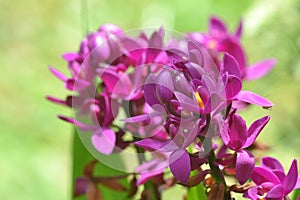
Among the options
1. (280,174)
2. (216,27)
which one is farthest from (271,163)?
(216,27)

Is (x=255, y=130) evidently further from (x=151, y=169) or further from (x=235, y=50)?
(x=235, y=50)

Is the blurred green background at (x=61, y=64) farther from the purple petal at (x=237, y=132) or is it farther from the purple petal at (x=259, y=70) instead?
the purple petal at (x=237, y=132)

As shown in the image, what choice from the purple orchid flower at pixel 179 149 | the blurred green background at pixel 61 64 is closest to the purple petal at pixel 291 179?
the purple orchid flower at pixel 179 149

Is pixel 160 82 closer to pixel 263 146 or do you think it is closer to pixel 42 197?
pixel 263 146

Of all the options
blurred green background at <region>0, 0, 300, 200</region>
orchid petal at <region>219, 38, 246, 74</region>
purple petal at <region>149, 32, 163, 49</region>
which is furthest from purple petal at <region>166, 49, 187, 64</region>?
blurred green background at <region>0, 0, 300, 200</region>

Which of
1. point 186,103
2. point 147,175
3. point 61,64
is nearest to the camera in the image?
point 186,103

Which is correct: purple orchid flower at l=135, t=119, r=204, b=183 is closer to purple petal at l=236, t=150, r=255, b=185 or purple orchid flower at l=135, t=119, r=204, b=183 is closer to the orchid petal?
purple petal at l=236, t=150, r=255, b=185
